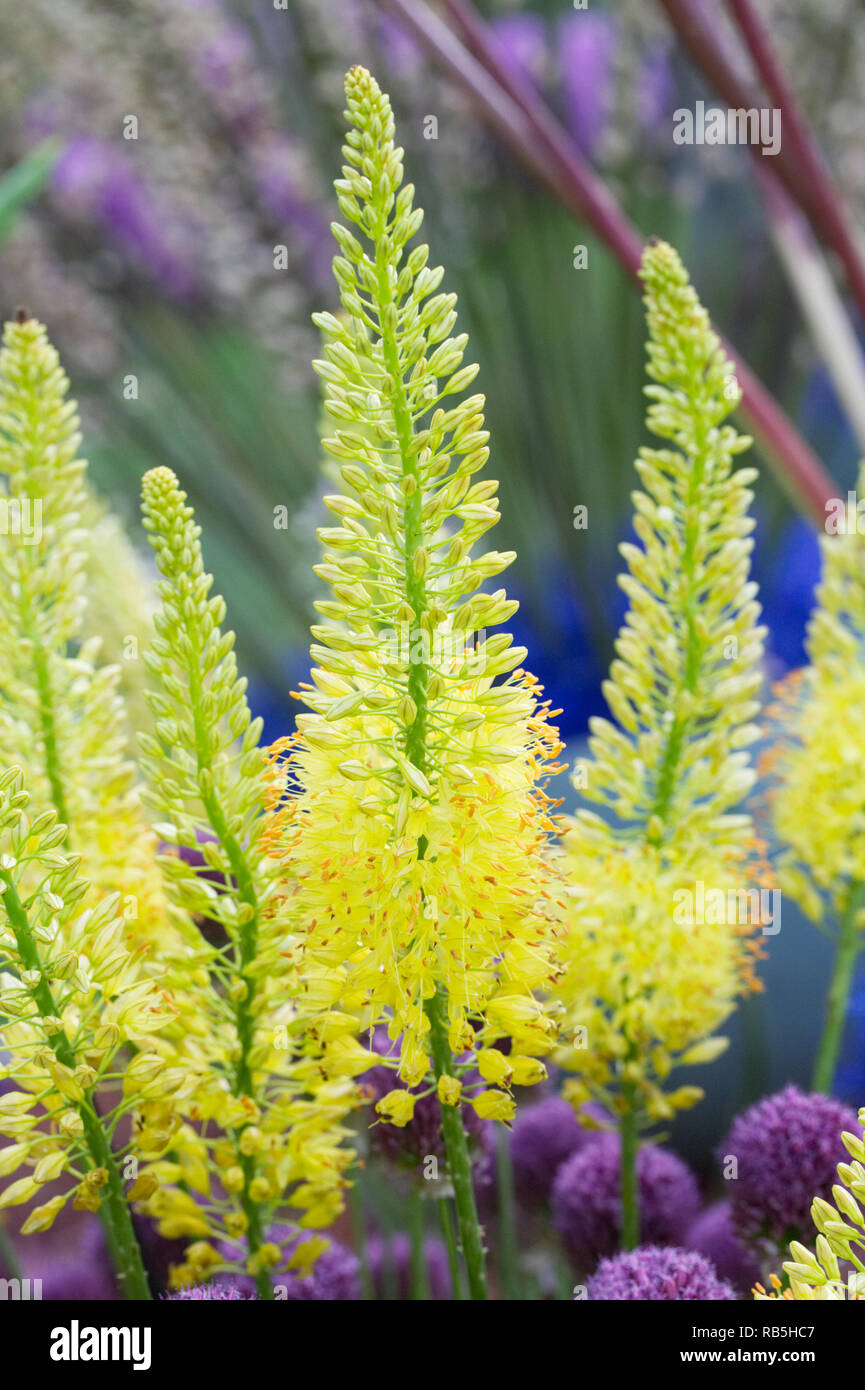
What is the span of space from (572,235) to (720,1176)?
555 mm

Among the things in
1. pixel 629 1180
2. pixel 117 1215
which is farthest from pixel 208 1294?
pixel 629 1180

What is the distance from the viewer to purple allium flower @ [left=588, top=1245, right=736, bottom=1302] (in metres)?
0.30

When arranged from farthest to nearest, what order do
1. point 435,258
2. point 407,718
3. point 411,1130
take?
point 435,258, point 411,1130, point 407,718

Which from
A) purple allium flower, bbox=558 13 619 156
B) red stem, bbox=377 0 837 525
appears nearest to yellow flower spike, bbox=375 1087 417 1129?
red stem, bbox=377 0 837 525

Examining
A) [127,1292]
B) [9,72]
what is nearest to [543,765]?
[127,1292]

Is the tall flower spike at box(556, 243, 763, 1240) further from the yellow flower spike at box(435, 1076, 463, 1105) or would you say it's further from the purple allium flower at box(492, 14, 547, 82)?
the purple allium flower at box(492, 14, 547, 82)

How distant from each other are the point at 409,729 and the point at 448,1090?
0.08 meters

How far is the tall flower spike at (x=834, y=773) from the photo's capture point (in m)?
0.38

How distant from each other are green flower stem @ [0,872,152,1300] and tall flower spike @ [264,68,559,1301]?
0.06m

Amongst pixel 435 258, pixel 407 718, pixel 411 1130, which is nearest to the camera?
pixel 407 718

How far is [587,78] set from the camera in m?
0.80

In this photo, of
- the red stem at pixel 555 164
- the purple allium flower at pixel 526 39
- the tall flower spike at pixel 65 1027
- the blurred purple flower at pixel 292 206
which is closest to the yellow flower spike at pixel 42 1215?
the tall flower spike at pixel 65 1027

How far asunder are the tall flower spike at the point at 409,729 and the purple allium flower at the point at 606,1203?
13 cm

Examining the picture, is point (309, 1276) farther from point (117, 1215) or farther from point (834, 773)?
point (834, 773)
